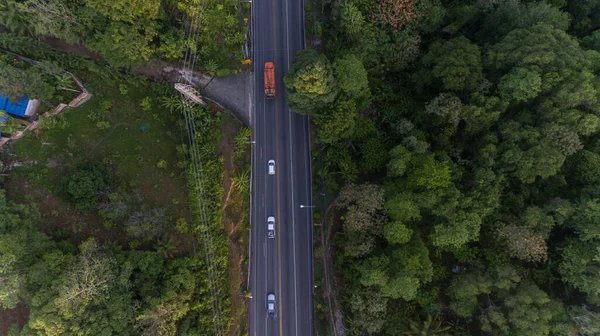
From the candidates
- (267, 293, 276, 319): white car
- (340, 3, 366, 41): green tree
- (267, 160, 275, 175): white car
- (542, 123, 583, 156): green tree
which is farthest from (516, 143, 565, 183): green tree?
(267, 293, 276, 319): white car

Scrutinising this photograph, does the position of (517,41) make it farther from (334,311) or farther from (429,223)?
(334,311)

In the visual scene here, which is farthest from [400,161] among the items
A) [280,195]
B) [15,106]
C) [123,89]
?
[15,106]

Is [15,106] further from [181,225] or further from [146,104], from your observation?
[181,225]

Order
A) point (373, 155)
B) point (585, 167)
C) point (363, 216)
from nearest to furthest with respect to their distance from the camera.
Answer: point (363, 216) → point (585, 167) → point (373, 155)

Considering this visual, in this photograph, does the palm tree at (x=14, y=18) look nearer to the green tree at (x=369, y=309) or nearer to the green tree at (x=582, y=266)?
the green tree at (x=369, y=309)

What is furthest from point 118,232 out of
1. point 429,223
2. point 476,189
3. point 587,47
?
point 587,47

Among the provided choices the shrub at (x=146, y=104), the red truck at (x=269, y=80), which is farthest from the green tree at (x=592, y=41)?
the shrub at (x=146, y=104)

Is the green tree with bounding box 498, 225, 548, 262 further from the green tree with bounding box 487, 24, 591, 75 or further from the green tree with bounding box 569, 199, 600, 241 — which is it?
the green tree with bounding box 487, 24, 591, 75
